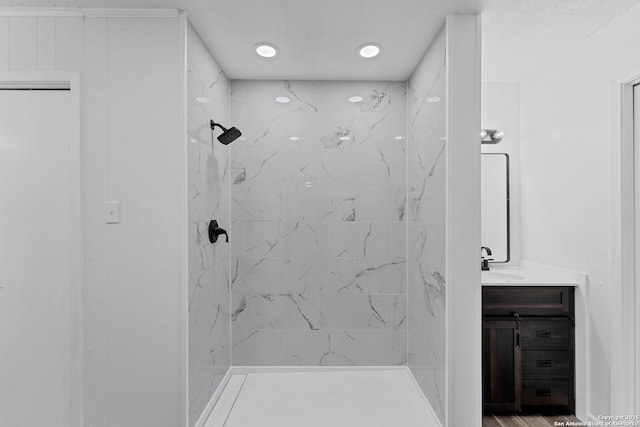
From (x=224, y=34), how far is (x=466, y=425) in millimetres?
2598

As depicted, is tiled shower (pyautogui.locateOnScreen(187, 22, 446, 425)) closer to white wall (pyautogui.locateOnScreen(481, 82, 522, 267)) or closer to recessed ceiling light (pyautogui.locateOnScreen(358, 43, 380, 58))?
recessed ceiling light (pyautogui.locateOnScreen(358, 43, 380, 58))

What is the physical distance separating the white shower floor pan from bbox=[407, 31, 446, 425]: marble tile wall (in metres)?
0.14

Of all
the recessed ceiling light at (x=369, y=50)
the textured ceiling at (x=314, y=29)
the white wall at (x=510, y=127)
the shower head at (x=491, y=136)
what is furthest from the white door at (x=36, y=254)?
the white wall at (x=510, y=127)

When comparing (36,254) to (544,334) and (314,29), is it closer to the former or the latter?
(314,29)

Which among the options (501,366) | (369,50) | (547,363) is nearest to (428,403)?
(501,366)

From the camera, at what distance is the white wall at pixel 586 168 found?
230 centimetres

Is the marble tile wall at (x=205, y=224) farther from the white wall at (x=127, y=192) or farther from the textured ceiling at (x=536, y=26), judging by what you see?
the textured ceiling at (x=536, y=26)

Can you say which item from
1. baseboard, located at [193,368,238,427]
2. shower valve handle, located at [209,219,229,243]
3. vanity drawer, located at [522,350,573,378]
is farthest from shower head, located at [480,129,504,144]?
baseboard, located at [193,368,238,427]

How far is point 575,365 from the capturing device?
254cm

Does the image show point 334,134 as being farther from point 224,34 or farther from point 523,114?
point 523,114

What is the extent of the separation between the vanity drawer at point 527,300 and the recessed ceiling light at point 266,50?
2.10 metres

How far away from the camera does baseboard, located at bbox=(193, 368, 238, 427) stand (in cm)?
231

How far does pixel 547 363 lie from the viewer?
100 inches

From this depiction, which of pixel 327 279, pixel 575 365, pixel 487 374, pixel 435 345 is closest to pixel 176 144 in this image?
pixel 327 279
